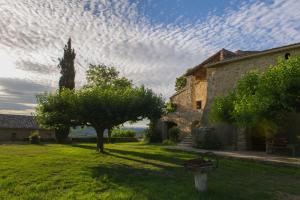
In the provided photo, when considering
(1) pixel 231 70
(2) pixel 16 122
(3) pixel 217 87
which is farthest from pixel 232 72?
(2) pixel 16 122

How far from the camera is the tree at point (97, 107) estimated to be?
17.7 meters

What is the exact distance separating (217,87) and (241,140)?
5011 mm

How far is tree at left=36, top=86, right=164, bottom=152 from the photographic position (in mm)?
17703

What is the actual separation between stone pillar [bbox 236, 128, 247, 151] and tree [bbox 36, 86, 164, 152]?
6904mm

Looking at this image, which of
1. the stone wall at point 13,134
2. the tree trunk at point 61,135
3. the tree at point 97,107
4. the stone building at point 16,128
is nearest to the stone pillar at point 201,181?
the tree at point 97,107

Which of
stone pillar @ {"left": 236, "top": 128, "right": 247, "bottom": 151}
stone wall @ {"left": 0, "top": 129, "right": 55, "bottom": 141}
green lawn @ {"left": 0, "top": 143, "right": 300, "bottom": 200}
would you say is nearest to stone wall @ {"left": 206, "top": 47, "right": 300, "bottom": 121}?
stone pillar @ {"left": 236, "top": 128, "right": 247, "bottom": 151}

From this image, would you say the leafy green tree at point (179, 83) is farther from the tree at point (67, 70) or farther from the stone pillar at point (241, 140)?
the stone pillar at point (241, 140)

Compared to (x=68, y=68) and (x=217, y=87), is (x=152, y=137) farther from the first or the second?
(x=68, y=68)

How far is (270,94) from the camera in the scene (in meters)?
15.2

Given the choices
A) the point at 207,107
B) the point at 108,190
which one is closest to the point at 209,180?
the point at 108,190

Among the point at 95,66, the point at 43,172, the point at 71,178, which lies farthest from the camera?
the point at 95,66

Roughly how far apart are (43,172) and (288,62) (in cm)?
1264

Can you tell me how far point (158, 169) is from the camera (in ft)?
42.1

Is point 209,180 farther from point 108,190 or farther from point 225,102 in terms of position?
point 225,102
